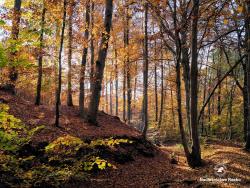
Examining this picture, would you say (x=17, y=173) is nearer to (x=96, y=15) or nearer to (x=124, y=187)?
(x=124, y=187)

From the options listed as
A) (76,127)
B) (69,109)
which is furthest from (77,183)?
(69,109)

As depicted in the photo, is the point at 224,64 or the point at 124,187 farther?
the point at 224,64

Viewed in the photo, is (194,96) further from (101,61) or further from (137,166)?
(101,61)

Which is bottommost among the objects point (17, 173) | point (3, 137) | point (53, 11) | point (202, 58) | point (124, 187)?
point (124, 187)

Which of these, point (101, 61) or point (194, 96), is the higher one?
point (101, 61)

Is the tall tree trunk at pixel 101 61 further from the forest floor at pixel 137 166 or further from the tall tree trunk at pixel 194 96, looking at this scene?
the tall tree trunk at pixel 194 96

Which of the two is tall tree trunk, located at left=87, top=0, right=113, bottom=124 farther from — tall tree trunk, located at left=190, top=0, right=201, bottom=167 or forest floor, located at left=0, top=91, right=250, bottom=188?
tall tree trunk, located at left=190, top=0, right=201, bottom=167

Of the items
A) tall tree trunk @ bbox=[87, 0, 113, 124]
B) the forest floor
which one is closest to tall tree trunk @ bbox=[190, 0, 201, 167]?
the forest floor

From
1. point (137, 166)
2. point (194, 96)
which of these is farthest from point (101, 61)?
point (137, 166)

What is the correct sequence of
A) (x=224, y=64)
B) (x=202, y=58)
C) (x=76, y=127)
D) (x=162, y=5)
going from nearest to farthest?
(x=162, y=5)
(x=76, y=127)
(x=224, y=64)
(x=202, y=58)

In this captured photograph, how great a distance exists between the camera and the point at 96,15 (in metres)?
20.4

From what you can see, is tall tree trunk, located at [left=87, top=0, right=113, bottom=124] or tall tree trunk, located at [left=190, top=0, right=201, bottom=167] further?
tall tree trunk, located at [left=87, top=0, right=113, bottom=124]

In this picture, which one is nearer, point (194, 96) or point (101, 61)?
point (194, 96)

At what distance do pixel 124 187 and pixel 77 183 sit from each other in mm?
1498
